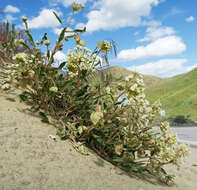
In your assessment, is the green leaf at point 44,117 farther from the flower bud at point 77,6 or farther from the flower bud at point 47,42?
the flower bud at point 77,6

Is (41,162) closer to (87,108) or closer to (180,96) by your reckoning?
(87,108)

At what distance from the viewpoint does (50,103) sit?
229 centimetres

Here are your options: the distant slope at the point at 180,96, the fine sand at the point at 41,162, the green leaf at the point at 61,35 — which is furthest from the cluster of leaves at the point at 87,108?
the distant slope at the point at 180,96

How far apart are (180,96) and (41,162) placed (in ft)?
115

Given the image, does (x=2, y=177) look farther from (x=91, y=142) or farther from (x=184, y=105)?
(x=184, y=105)

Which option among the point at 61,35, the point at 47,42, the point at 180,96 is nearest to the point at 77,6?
the point at 61,35

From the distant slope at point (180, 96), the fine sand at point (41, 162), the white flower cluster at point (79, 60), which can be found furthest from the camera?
the distant slope at point (180, 96)

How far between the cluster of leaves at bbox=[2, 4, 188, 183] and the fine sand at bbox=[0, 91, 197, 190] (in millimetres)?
142

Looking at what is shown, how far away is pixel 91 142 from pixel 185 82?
134 ft

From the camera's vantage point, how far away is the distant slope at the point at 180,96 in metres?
28.4

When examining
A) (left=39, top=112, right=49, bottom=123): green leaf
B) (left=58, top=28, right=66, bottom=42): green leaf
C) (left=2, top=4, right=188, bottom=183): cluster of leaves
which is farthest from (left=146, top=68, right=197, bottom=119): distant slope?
A: (left=39, top=112, right=49, bottom=123): green leaf

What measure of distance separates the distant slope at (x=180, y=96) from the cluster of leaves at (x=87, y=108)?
2545 cm

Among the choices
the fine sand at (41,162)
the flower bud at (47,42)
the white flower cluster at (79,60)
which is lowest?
the fine sand at (41,162)

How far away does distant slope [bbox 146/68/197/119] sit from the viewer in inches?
1118
